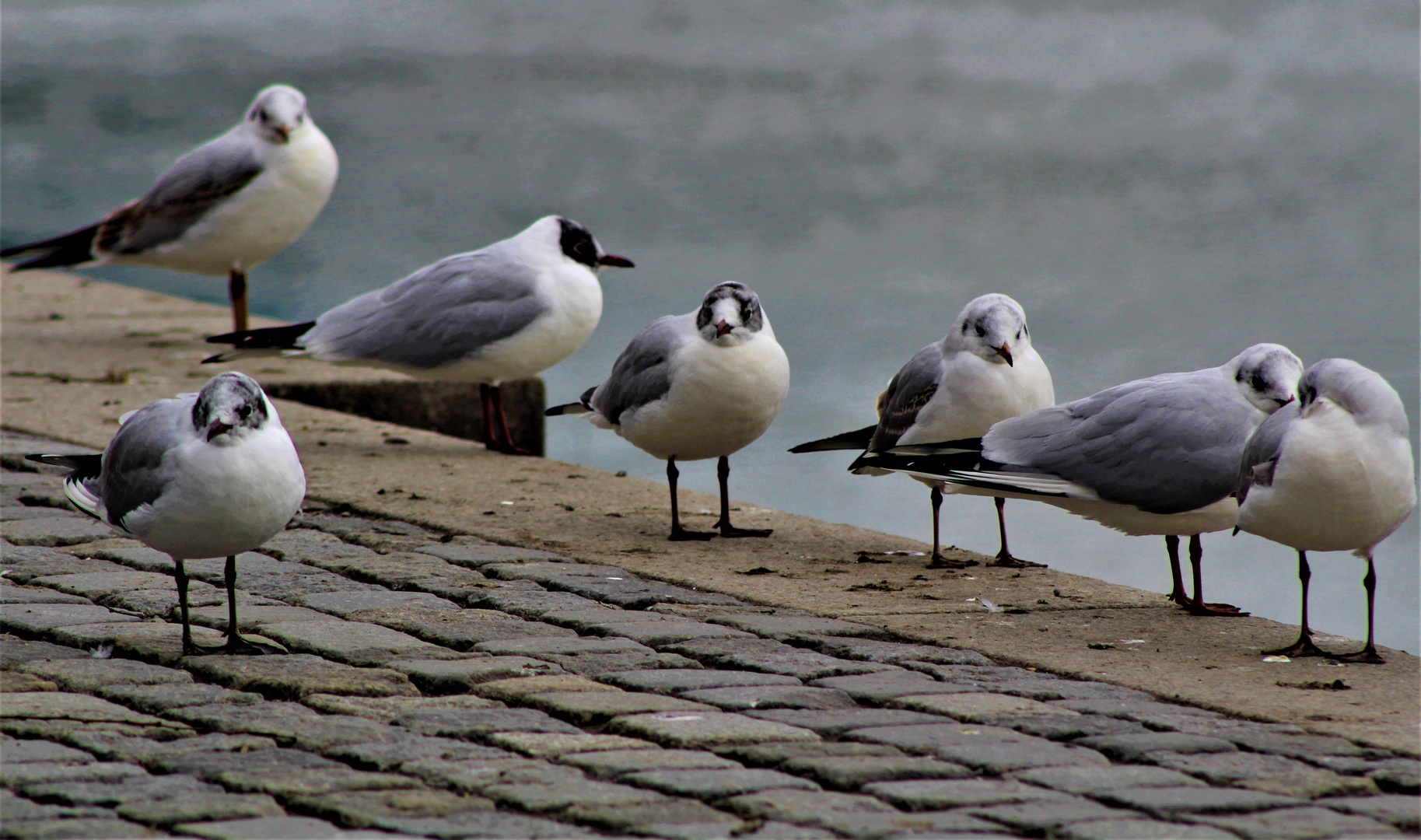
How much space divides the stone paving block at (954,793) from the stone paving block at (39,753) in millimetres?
1362

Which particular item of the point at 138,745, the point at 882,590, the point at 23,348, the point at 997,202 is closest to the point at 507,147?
the point at 997,202

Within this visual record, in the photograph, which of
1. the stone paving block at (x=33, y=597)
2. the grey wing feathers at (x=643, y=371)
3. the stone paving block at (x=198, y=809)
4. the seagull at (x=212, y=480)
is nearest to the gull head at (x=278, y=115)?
the grey wing feathers at (x=643, y=371)

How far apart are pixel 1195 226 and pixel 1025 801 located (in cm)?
924

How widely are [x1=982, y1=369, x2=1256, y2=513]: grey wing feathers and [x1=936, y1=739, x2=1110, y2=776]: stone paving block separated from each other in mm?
1307

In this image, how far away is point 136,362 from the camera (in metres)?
7.59

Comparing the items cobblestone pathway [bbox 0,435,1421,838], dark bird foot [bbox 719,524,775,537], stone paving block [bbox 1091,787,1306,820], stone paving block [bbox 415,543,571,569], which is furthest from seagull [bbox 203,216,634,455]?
stone paving block [bbox 1091,787,1306,820]

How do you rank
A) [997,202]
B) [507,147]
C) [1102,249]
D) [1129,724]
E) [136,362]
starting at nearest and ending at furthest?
1. [1129,724]
2. [136,362]
3. [1102,249]
4. [997,202]
5. [507,147]

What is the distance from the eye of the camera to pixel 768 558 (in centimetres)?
480

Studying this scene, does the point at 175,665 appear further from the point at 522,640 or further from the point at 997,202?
the point at 997,202

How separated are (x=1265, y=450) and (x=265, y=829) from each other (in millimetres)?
2381

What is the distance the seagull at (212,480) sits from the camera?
3455 mm

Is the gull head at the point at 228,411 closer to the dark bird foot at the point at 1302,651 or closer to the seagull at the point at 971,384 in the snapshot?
Answer: the seagull at the point at 971,384

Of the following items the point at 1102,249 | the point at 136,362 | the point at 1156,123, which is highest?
the point at 1156,123

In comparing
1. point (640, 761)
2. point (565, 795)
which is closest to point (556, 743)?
point (640, 761)
